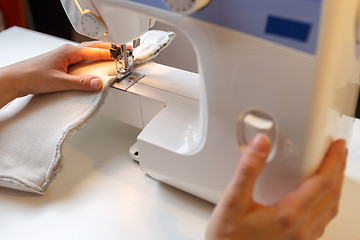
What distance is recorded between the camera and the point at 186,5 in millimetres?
506

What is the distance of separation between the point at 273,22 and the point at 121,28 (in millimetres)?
337

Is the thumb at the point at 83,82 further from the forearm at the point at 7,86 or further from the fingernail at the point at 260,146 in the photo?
the fingernail at the point at 260,146

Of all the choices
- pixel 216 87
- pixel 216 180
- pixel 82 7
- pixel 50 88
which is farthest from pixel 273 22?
pixel 50 88

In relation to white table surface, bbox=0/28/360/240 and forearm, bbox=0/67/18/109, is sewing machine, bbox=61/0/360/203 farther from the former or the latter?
forearm, bbox=0/67/18/109

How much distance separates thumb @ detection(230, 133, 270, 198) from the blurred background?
992 millimetres

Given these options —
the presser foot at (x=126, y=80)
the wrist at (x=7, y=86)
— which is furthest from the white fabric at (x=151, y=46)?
the wrist at (x=7, y=86)

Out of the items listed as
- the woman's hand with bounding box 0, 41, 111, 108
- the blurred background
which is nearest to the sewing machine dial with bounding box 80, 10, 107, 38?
the woman's hand with bounding box 0, 41, 111, 108

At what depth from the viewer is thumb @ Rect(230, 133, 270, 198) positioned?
19.0 inches

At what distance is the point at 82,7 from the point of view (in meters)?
0.71

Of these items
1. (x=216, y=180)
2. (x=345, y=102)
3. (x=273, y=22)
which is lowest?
(x=216, y=180)

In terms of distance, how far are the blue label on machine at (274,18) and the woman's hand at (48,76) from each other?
365 mm

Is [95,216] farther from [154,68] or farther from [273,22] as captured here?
[273,22]

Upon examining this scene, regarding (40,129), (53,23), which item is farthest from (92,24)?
(53,23)

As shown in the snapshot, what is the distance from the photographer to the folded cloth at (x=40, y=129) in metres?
A: 0.74
